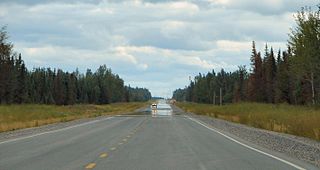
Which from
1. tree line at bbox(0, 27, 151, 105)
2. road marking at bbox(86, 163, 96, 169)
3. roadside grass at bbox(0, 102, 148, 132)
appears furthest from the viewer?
tree line at bbox(0, 27, 151, 105)

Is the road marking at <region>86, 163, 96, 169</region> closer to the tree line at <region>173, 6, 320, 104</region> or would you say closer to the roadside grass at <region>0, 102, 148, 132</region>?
the roadside grass at <region>0, 102, 148, 132</region>

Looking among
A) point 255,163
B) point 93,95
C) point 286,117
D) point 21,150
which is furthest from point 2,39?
point 93,95

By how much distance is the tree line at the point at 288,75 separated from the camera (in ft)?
167

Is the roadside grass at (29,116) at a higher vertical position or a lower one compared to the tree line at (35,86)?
lower

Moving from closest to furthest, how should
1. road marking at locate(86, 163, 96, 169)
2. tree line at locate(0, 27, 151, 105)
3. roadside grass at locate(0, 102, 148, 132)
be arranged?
1. road marking at locate(86, 163, 96, 169)
2. roadside grass at locate(0, 102, 148, 132)
3. tree line at locate(0, 27, 151, 105)

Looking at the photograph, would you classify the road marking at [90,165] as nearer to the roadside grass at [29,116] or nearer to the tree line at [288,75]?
the roadside grass at [29,116]

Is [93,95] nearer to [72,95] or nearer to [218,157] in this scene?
[72,95]

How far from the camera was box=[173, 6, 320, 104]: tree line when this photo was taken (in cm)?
5085

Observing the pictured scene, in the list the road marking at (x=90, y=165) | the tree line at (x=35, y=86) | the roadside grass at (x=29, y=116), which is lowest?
the road marking at (x=90, y=165)

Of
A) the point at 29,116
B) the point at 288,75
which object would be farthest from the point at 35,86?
the point at 29,116

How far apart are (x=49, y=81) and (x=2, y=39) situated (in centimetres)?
8169

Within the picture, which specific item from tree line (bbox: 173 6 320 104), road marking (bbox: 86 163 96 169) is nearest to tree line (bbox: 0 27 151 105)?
tree line (bbox: 173 6 320 104)

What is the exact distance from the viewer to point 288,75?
91.4 meters

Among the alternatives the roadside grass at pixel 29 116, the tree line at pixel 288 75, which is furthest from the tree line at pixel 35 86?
the tree line at pixel 288 75
